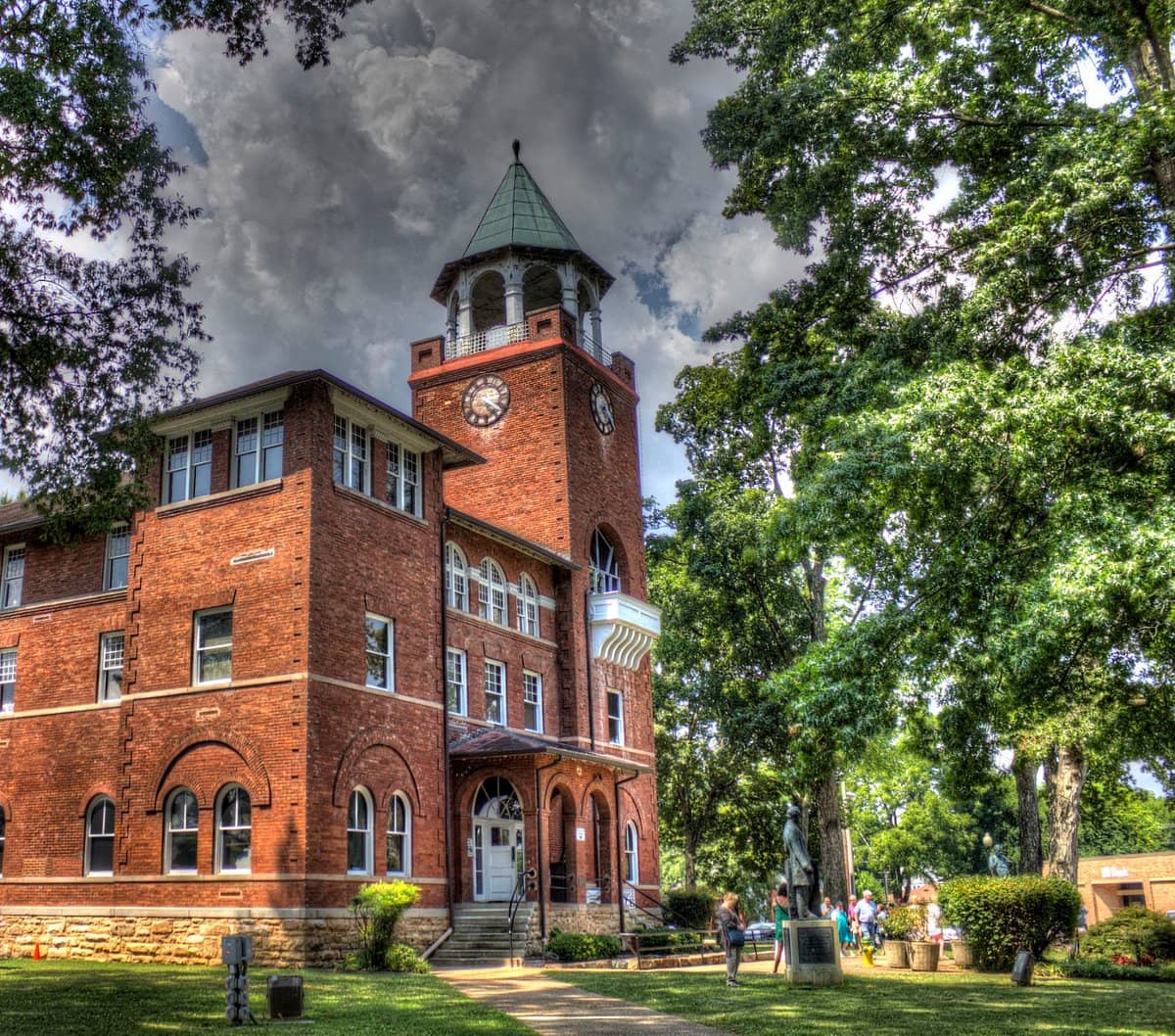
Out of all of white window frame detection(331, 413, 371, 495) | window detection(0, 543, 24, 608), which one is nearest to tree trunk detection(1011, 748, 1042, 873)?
white window frame detection(331, 413, 371, 495)

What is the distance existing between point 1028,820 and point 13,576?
26.1 m

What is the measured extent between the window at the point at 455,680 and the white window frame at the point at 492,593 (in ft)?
5.26

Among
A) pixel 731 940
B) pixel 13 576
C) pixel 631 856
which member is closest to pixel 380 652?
pixel 731 940

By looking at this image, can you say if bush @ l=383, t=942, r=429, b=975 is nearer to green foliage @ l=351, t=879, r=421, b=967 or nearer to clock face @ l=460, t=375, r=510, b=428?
green foliage @ l=351, t=879, r=421, b=967

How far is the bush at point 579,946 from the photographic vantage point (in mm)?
24422

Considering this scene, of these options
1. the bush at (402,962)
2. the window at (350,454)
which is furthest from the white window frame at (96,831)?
the window at (350,454)

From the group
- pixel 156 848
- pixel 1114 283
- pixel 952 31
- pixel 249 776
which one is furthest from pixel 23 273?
pixel 1114 283

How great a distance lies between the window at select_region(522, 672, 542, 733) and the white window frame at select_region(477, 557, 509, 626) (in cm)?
190

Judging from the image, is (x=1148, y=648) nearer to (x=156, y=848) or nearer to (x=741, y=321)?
(x=741, y=321)

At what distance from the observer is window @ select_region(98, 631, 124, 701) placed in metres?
26.2

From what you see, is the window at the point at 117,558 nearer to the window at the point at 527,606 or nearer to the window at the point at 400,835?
the window at the point at 400,835

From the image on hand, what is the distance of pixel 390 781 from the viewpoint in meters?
24.3

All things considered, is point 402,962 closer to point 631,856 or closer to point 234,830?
point 234,830

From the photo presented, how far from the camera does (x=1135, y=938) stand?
926 inches
